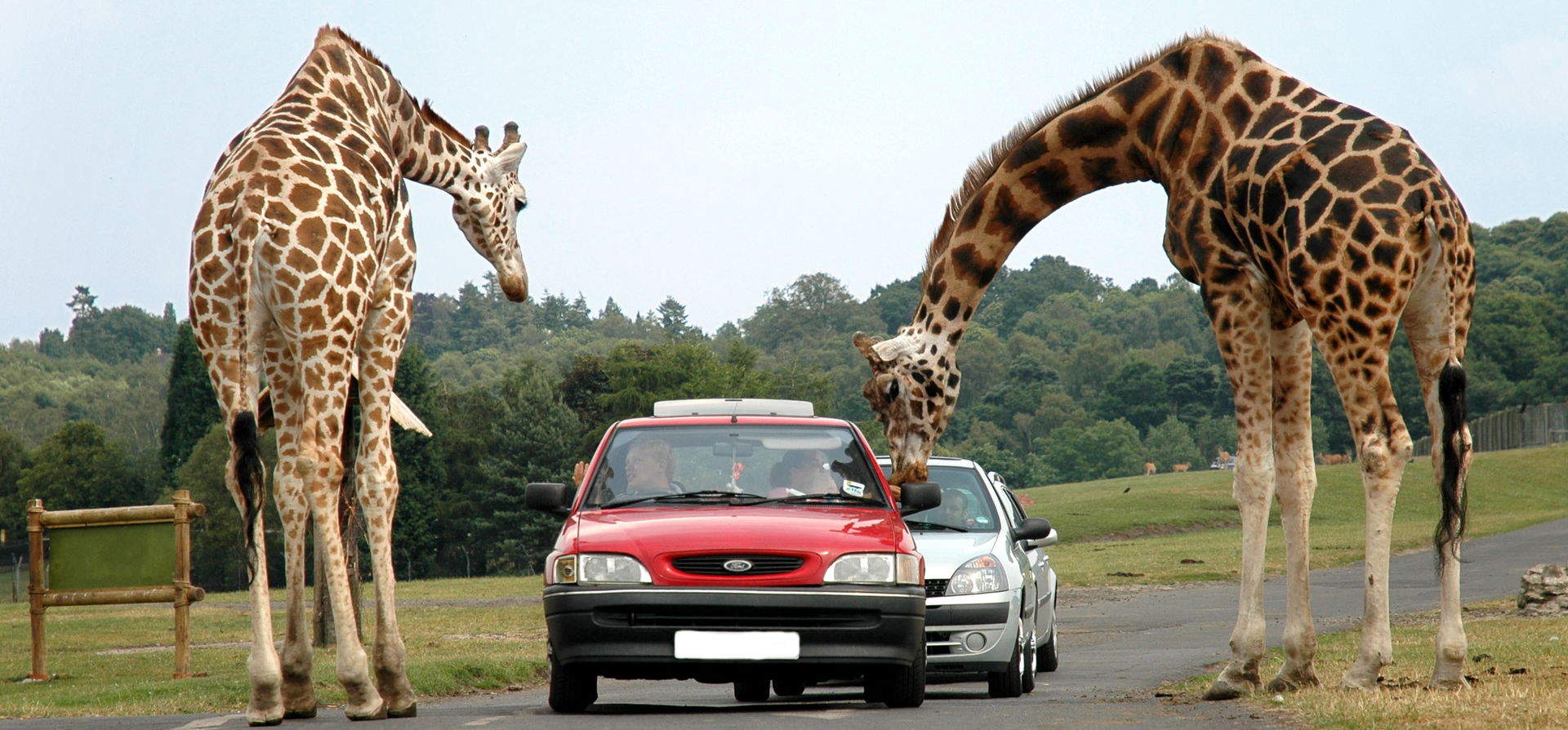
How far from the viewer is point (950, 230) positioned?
563 inches

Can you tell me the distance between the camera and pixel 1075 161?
43.8 ft

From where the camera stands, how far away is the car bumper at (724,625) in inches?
373

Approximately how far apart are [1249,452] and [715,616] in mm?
3734

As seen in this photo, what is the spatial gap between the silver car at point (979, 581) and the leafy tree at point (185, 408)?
80.6 meters

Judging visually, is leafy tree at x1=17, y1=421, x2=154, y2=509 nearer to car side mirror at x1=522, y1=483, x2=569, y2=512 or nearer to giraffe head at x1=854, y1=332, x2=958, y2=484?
giraffe head at x1=854, y1=332, x2=958, y2=484

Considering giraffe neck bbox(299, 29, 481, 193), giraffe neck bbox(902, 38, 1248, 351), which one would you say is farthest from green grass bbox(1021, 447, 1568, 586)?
giraffe neck bbox(299, 29, 481, 193)

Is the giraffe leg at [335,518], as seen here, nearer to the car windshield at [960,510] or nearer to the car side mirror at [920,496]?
the car side mirror at [920,496]

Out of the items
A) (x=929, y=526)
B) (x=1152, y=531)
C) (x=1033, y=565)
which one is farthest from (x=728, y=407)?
(x=1152, y=531)

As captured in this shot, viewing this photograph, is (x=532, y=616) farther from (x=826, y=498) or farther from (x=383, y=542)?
(x=826, y=498)

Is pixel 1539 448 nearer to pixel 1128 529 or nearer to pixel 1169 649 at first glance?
pixel 1128 529

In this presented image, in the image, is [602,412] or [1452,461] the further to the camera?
[602,412]

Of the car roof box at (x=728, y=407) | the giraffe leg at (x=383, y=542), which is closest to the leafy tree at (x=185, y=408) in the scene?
the car roof box at (x=728, y=407)

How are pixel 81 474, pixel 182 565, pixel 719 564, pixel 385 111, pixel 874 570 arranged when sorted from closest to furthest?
pixel 719 564 → pixel 874 570 → pixel 385 111 → pixel 182 565 → pixel 81 474

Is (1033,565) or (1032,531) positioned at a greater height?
(1032,531)
